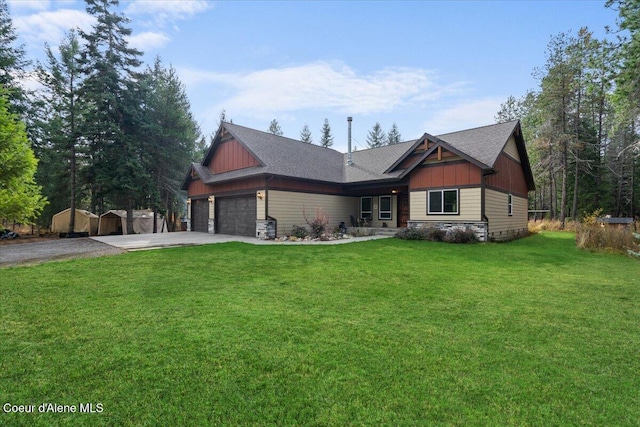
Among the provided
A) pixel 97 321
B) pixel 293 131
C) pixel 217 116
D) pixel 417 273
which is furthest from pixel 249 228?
pixel 293 131

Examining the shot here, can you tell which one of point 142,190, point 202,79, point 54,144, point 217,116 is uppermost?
point 217,116

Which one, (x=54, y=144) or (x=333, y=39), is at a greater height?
(x=333, y=39)

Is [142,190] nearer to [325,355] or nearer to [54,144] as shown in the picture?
[54,144]

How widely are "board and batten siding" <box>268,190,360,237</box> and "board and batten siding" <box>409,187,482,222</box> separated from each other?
15.8 feet

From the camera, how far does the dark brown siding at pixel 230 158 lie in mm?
16578

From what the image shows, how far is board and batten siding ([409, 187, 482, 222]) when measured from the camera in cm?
1318

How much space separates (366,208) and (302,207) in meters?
4.67

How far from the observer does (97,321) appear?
394 centimetres

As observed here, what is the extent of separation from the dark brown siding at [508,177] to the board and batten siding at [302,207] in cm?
795

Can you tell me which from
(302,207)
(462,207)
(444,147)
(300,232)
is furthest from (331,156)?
(462,207)

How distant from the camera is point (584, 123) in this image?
2891 centimetres

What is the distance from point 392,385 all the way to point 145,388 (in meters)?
2.06

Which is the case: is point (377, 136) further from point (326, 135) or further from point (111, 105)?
point (111, 105)

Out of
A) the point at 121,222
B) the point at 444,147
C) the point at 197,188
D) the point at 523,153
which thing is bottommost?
the point at 121,222
